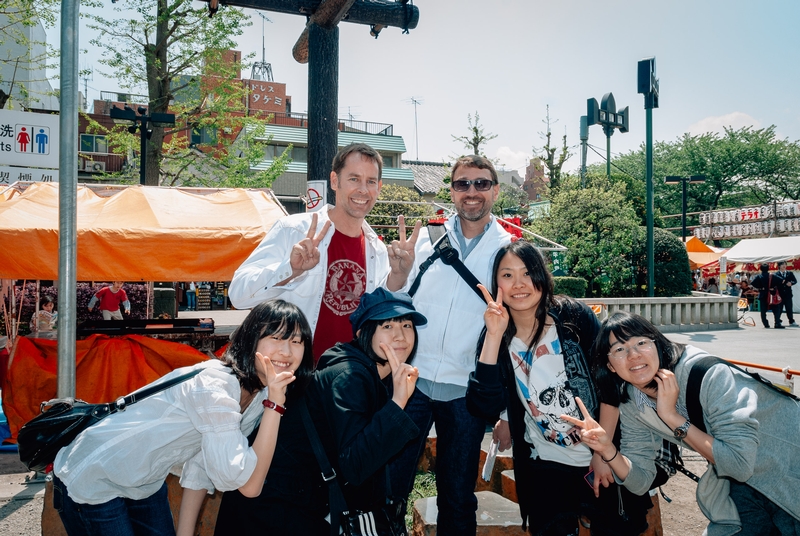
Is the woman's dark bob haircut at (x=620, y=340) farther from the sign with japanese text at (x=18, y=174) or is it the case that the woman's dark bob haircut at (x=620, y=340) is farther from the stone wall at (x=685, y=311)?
the stone wall at (x=685, y=311)

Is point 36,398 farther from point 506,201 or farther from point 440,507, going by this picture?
point 506,201

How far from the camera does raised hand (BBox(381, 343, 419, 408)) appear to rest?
224 cm

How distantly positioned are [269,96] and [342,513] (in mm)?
44432

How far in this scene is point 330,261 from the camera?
3217 mm

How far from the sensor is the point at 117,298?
11.7 meters

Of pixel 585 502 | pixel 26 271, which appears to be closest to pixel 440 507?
pixel 585 502

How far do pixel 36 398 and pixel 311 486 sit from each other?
18.3 ft

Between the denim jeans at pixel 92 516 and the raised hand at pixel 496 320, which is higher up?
the raised hand at pixel 496 320

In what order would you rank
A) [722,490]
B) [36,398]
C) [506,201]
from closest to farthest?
[722,490]
[36,398]
[506,201]

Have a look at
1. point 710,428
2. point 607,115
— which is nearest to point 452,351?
point 710,428

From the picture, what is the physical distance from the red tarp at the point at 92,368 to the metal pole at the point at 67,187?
114 inches

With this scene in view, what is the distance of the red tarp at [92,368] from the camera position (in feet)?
20.4

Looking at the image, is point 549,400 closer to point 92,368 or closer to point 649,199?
point 92,368

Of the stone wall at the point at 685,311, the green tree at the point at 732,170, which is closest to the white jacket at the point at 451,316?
the stone wall at the point at 685,311
